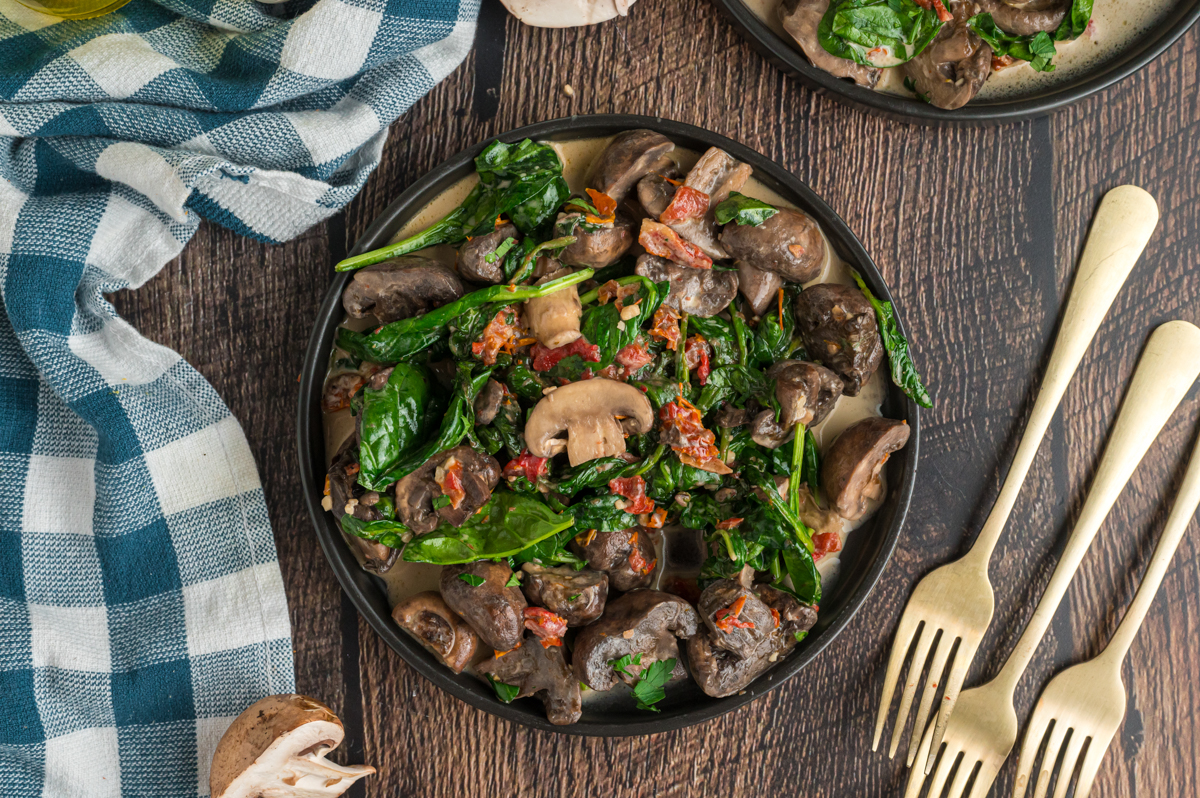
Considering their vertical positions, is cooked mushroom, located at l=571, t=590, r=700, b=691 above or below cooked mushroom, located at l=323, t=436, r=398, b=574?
below

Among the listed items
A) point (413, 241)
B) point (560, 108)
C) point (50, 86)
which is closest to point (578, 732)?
point (413, 241)

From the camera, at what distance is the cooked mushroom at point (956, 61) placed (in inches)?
95.5

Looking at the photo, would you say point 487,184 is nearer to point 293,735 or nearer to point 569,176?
point 569,176

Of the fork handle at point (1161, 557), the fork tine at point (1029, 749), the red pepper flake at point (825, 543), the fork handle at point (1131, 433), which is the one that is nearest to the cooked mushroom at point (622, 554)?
the red pepper flake at point (825, 543)

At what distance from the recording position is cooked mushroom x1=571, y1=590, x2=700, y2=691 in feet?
7.73

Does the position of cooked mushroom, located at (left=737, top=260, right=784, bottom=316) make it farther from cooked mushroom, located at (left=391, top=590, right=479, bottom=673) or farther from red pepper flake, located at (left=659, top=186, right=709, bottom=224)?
cooked mushroom, located at (left=391, top=590, right=479, bottom=673)

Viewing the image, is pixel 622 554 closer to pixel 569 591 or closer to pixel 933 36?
pixel 569 591

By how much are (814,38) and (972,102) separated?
→ 610 mm

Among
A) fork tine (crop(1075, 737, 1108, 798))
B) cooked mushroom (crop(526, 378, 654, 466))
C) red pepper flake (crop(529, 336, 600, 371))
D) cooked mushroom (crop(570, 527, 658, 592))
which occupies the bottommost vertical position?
fork tine (crop(1075, 737, 1108, 798))

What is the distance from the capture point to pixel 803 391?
2.29 metres

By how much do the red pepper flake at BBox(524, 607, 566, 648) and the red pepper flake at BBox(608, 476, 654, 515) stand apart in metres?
0.41

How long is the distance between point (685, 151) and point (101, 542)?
2.39m

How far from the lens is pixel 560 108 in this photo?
8.71 ft

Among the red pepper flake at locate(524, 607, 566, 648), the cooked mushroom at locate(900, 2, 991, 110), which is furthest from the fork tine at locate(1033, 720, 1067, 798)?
the cooked mushroom at locate(900, 2, 991, 110)
